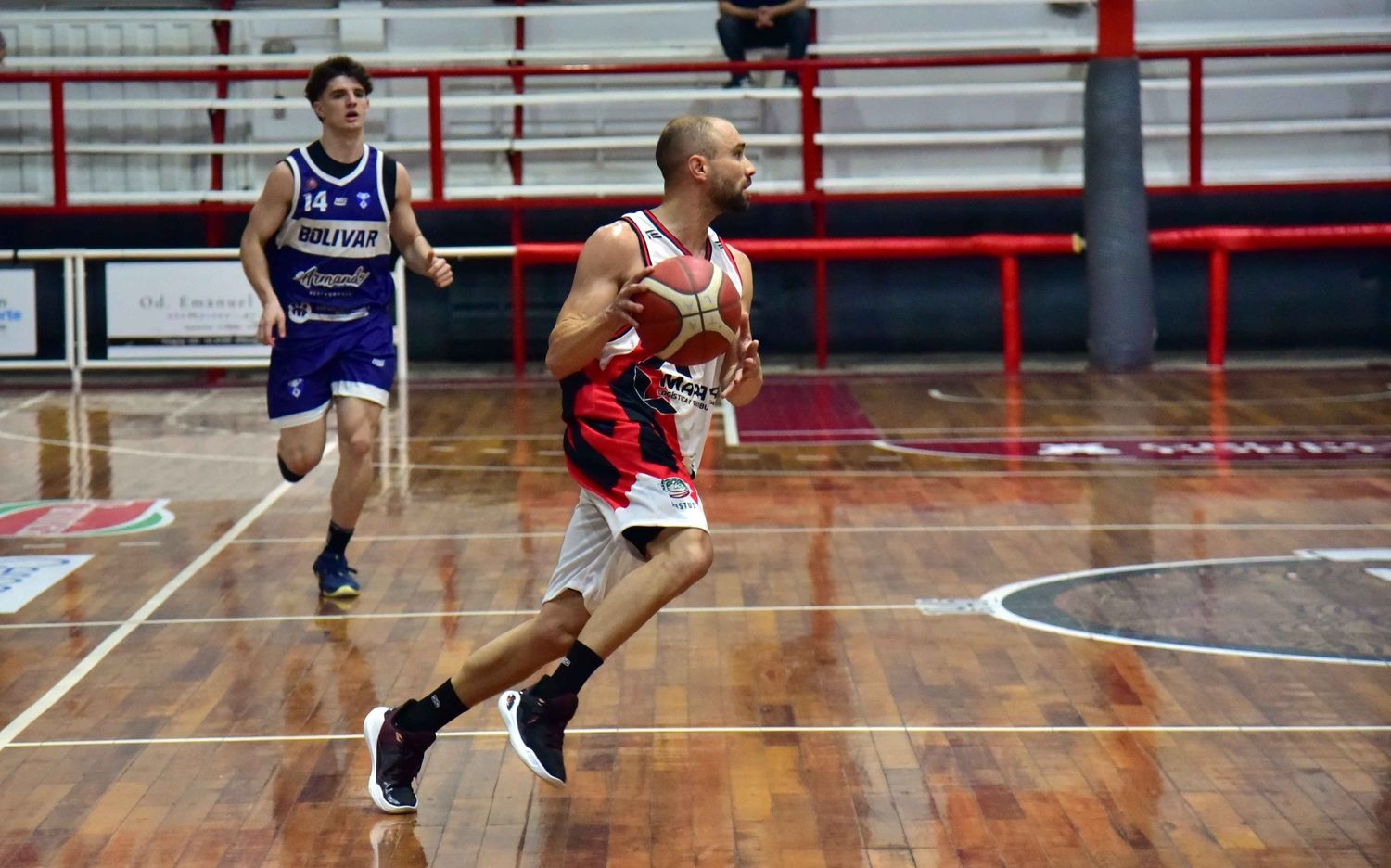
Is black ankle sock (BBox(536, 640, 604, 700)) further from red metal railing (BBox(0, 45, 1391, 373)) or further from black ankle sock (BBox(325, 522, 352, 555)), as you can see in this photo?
red metal railing (BBox(0, 45, 1391, 373))

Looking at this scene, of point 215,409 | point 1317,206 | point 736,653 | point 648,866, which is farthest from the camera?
point 1317,206

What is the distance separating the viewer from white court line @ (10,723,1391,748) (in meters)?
4.71

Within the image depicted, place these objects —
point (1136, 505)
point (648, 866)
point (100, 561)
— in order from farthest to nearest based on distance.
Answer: point (1136, 505)
point (100, 561)
point (648, 866)

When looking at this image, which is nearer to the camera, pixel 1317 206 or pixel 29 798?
pixel 29 798

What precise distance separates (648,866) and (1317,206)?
11.8 meters

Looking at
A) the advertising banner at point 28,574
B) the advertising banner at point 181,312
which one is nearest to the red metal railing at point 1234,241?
the advertising banner at point 181,312

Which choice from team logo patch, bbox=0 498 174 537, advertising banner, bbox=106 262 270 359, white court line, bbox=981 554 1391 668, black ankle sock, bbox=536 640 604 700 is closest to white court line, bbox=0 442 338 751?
team logo patch, bbox=0 498 174 537

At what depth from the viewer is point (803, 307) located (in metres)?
14.3

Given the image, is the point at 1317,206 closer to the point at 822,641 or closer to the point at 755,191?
the point at 755,191

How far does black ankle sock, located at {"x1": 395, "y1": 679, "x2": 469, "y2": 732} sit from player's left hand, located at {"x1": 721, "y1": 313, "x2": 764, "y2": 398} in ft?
3.05

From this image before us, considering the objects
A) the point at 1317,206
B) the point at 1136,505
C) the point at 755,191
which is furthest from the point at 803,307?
the point at 1136,505

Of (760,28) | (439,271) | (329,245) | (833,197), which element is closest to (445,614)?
(439,271)

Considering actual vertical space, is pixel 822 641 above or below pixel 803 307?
below

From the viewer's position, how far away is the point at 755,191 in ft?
43.7
